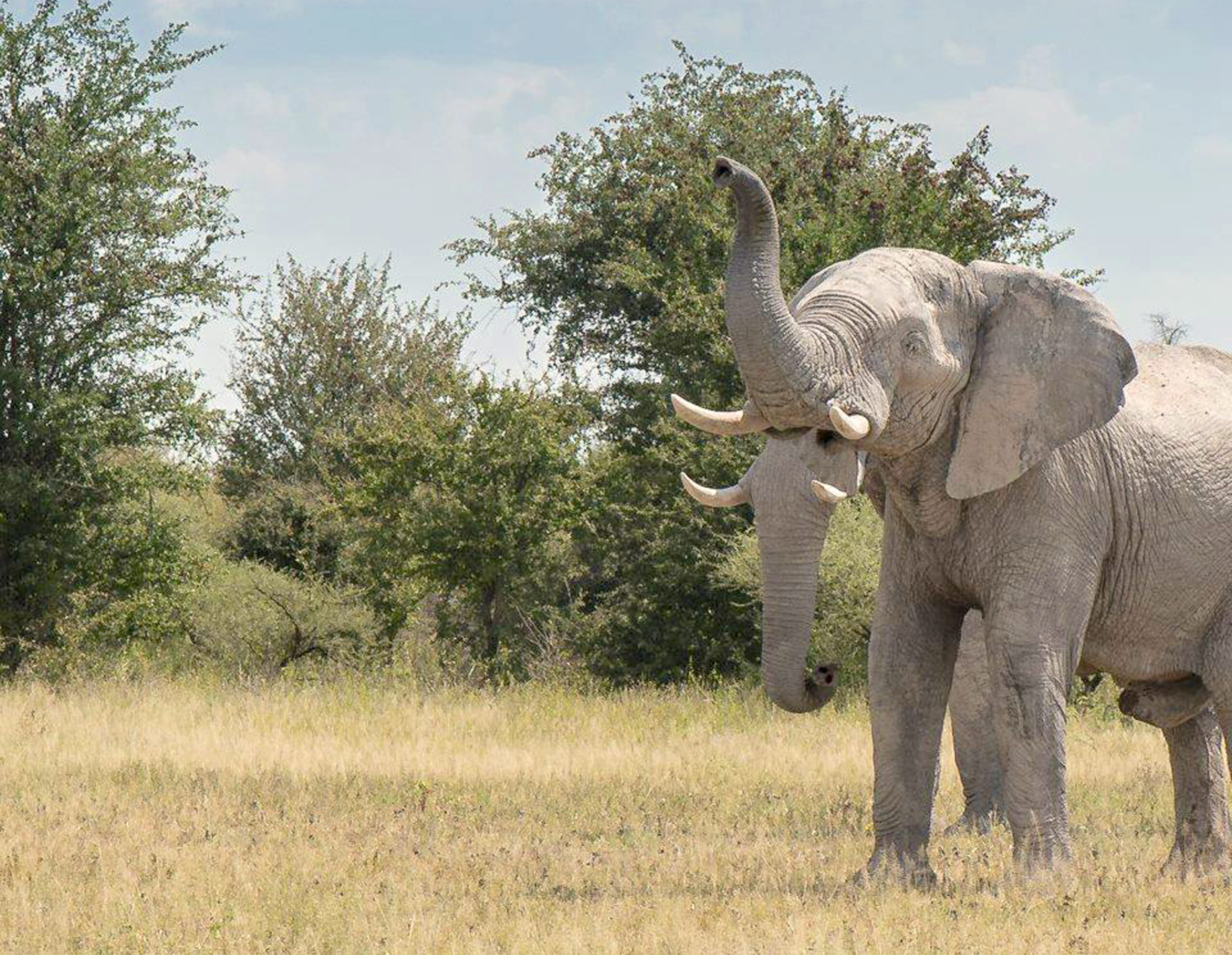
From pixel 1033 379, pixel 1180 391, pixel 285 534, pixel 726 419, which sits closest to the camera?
pixel 726 419

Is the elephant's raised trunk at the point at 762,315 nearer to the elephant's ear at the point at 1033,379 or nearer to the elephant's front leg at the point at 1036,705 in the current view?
the elephant's ear at the point at 1033,379

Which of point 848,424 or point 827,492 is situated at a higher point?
point 848,424

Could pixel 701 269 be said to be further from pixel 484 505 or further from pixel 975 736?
pixel 975 736

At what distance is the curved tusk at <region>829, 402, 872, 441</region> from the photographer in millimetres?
6953

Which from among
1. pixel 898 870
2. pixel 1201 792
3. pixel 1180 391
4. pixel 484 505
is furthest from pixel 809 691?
pixel 484 505

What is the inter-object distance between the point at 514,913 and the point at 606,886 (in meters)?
0.87

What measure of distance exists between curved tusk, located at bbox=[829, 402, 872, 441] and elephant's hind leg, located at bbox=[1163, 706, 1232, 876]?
→ 3440mm

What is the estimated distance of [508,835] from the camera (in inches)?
438

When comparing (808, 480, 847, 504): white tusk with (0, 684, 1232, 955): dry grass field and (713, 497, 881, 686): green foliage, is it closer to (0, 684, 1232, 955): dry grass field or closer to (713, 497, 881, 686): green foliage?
(0, 684, 1232, 955): dry grass field

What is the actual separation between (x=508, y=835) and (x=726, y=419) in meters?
4.60

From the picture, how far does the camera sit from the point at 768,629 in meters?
7.79

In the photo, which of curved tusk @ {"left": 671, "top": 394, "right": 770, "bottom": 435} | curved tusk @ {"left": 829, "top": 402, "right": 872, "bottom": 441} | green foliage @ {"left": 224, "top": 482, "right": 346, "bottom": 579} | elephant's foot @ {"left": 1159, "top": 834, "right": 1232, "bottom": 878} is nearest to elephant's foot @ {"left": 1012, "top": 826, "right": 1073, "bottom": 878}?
elephant's foot @ {"left": 1159, "top": 834, "right": 1232, "bottom": 878}

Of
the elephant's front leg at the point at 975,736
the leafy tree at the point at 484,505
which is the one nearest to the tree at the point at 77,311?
the leafy tree at the point at 484,505

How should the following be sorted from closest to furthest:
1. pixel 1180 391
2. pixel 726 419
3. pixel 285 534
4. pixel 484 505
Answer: pixel 726 419 → pixel 1180 391 → pixel 484 505 → pixel 285 534
